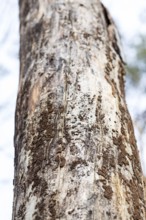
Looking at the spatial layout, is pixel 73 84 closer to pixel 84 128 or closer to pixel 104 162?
pixel 84 128

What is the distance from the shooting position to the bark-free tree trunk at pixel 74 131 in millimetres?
1119

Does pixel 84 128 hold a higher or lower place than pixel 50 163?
higher

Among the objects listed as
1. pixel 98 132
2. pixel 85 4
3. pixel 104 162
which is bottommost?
pixel 104 162

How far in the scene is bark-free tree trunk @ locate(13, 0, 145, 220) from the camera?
1.12 meters

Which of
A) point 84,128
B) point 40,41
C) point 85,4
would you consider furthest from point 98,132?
point 85,4

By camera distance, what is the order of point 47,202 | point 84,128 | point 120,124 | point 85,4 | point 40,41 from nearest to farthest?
1. point 47,202
2. point 84,128
3. point 120,124
4. point 40,41
5. point 85,4

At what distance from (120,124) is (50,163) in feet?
1.02

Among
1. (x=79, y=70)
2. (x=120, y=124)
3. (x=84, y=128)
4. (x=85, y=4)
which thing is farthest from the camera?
(x=85, y=4)

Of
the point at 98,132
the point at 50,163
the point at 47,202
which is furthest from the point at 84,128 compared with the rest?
the point at 47,202

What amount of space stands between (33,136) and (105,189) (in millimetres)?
342

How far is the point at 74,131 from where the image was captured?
1.27m

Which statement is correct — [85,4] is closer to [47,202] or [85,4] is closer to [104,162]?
[104,162]

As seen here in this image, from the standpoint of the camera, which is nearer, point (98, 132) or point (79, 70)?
point (98, 132)

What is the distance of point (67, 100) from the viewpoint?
1.38 metres
